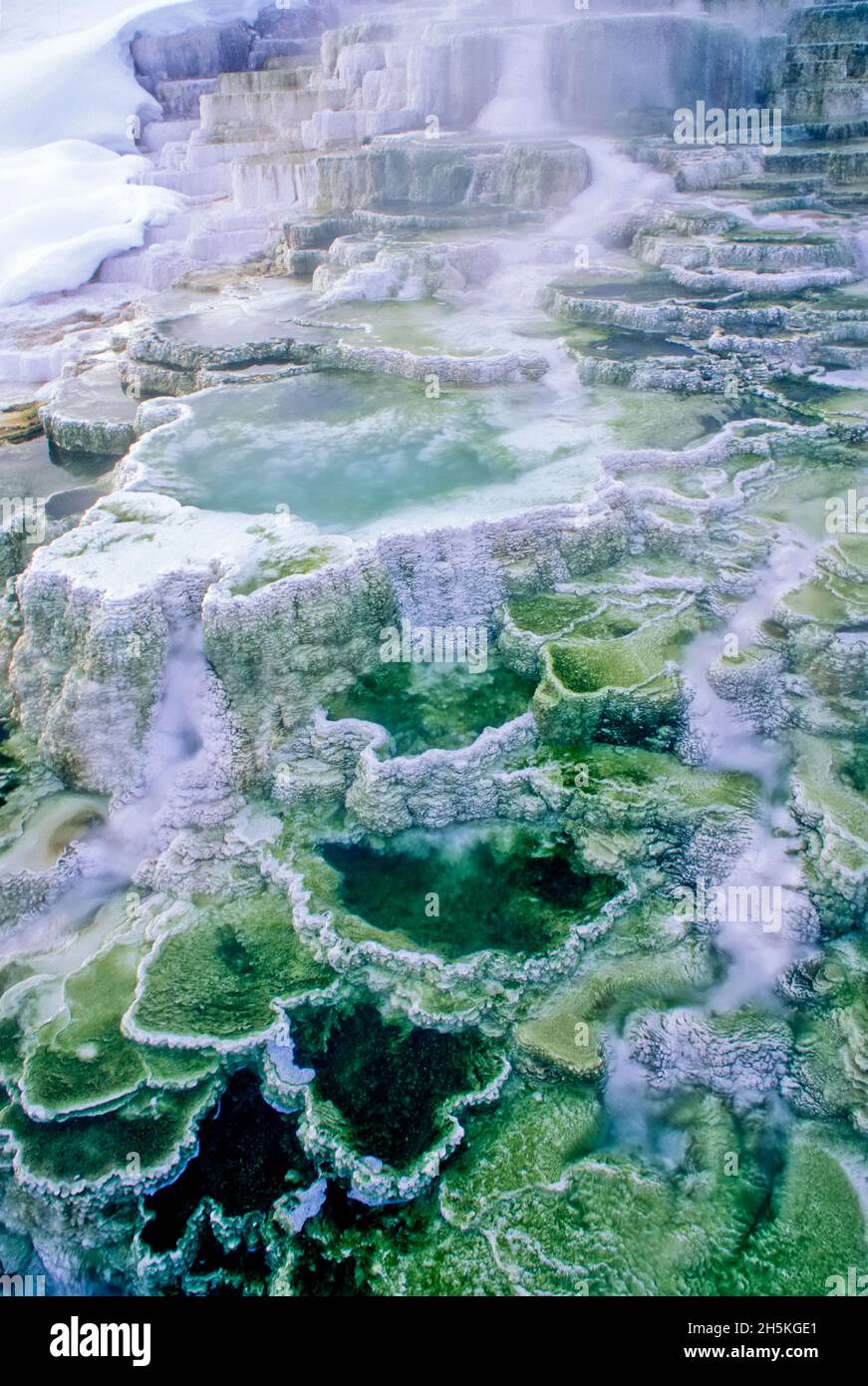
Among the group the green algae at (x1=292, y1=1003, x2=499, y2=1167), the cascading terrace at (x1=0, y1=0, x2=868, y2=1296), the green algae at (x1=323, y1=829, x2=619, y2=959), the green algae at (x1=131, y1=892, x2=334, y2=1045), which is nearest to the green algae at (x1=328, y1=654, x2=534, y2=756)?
the cascading terrace at (x1=0, y1=0, x2=868, y2=1296)

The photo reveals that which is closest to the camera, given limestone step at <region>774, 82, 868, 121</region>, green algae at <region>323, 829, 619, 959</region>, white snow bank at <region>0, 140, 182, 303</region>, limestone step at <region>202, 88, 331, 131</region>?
green algae at <region>323, 829, 619, 959</region>

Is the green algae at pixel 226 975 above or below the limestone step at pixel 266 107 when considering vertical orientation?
below

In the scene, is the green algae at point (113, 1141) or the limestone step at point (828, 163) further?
the limestone step at point (828, 163)

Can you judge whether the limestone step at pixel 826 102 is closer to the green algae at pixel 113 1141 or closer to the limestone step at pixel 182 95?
the limestone step at pixel 182 95

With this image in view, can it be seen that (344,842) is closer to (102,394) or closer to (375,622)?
(375,622)

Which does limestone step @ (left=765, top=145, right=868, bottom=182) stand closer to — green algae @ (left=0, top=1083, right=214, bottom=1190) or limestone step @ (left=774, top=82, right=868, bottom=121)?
limestone step @ (left=774, top=82, right=868, bottom=121)

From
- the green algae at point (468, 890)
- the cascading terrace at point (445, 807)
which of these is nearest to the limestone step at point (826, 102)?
the cascading terrace at point (445, 807)

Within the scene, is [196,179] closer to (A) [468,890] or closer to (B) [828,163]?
(B) [828,163]
